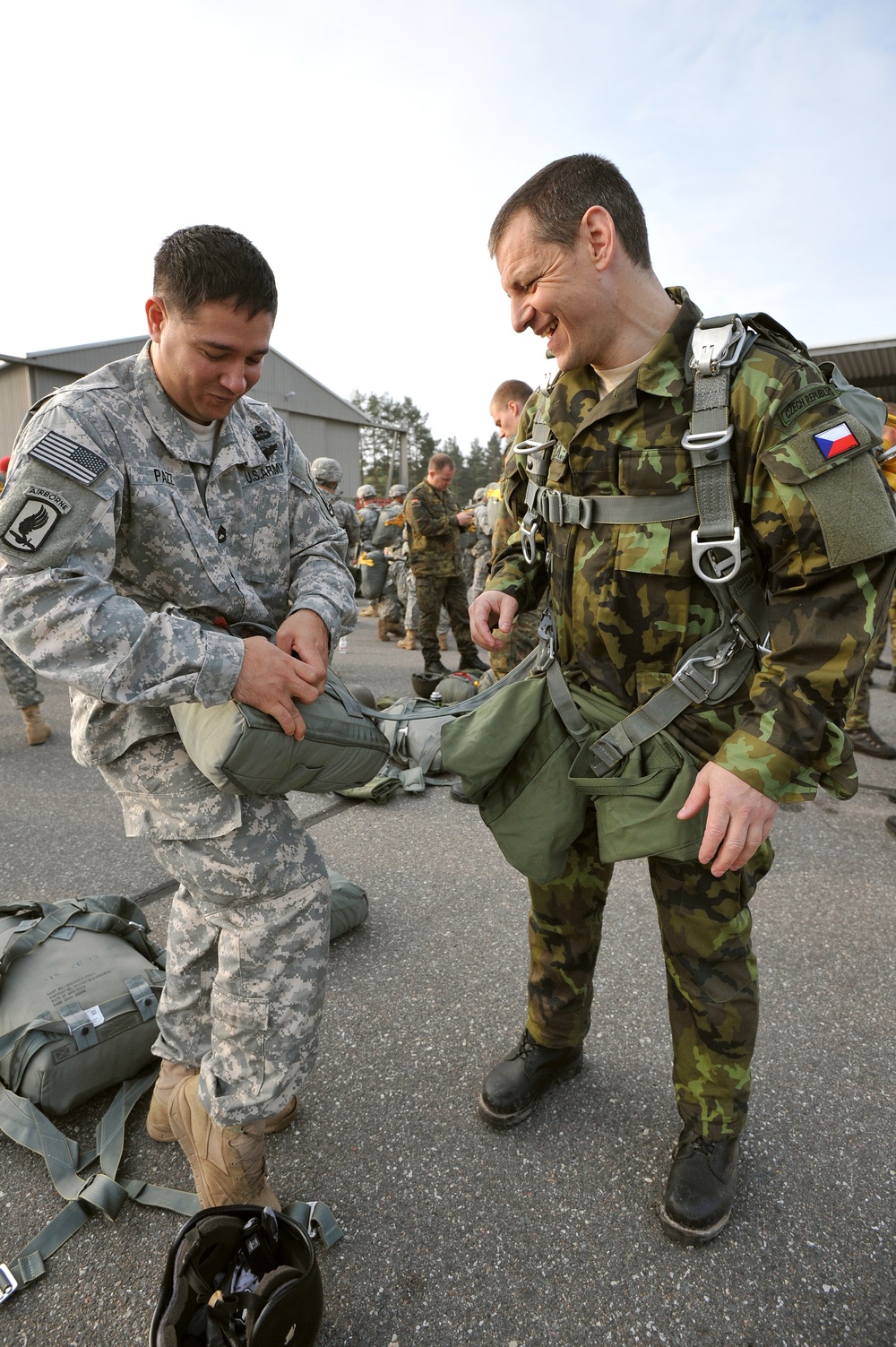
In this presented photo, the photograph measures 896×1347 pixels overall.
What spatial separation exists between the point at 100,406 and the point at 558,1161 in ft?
6.95

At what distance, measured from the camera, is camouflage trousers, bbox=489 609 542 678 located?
16.2 feet

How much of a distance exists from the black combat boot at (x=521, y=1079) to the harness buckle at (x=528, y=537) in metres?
1.36

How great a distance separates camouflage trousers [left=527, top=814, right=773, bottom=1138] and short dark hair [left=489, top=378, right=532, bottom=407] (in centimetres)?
424

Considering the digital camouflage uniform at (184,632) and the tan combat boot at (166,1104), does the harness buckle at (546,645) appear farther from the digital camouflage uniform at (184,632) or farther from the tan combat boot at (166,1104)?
the tan combat boot at (166,1104)

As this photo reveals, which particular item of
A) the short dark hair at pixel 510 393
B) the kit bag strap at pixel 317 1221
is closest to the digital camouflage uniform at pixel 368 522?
the short dark hair at pixel 510 393

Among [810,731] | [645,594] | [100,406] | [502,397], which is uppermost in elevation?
[502,397]

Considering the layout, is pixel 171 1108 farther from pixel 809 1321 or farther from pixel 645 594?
pixel 645 594

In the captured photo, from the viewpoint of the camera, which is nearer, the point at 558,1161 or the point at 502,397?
the point at 558,1161

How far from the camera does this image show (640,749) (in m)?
1.62

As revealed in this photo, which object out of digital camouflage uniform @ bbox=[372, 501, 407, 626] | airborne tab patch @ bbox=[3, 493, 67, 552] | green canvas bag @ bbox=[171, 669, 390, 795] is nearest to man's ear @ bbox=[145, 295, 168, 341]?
airborne tab patch @ bbox=[3, 493, 67, 552]

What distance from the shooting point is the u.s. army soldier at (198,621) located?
1395mm

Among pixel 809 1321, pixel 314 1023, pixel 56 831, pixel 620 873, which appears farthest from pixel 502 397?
pixel 809 1321

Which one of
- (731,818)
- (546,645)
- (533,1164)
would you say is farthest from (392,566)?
(731,818)

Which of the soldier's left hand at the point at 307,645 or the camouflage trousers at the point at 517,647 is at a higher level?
the soldier's left hand at the point at 307,645
